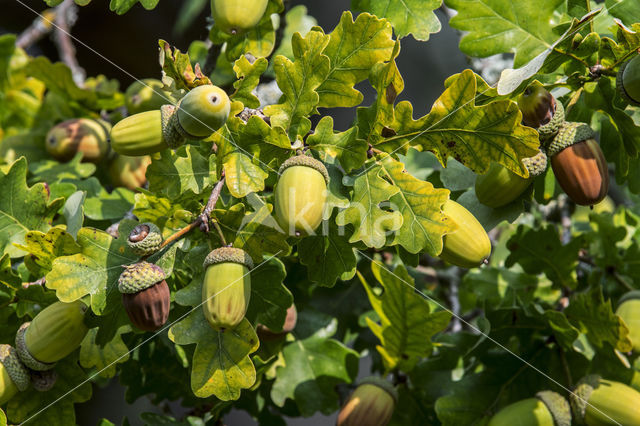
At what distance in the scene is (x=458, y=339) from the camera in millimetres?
1590

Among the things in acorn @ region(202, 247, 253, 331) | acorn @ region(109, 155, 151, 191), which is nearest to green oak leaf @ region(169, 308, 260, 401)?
acorn @ region(202, 247, 253, 331)

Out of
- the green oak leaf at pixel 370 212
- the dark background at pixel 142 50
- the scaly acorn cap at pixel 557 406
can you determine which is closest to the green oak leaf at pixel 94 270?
the green oak leaf at pixel 370 212

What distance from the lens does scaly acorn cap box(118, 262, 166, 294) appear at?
3.58ft

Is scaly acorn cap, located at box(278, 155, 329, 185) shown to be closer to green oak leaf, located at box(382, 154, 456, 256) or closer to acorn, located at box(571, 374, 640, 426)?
green oak leaf, located at box(382, 154, 456, 256)

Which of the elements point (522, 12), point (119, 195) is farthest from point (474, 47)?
point (119, 195)

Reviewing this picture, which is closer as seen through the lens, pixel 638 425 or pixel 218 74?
pixel 638 425

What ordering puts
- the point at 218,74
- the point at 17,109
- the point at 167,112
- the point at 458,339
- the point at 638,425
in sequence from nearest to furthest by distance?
the point at 167,112
the point at 638,425
the point at 458,339
the point at 218,74
the point at 17,109

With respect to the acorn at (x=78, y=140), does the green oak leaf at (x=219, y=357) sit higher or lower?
higher

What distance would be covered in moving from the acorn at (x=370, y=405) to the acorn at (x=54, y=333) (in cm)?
54

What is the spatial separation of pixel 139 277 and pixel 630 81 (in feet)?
2.76

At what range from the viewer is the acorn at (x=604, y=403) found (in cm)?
133

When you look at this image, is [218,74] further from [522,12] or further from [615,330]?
[615,330]

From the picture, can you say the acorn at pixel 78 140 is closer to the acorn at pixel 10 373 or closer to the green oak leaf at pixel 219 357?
the acorn at pixel 10 373

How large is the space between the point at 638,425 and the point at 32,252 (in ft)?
3.80
